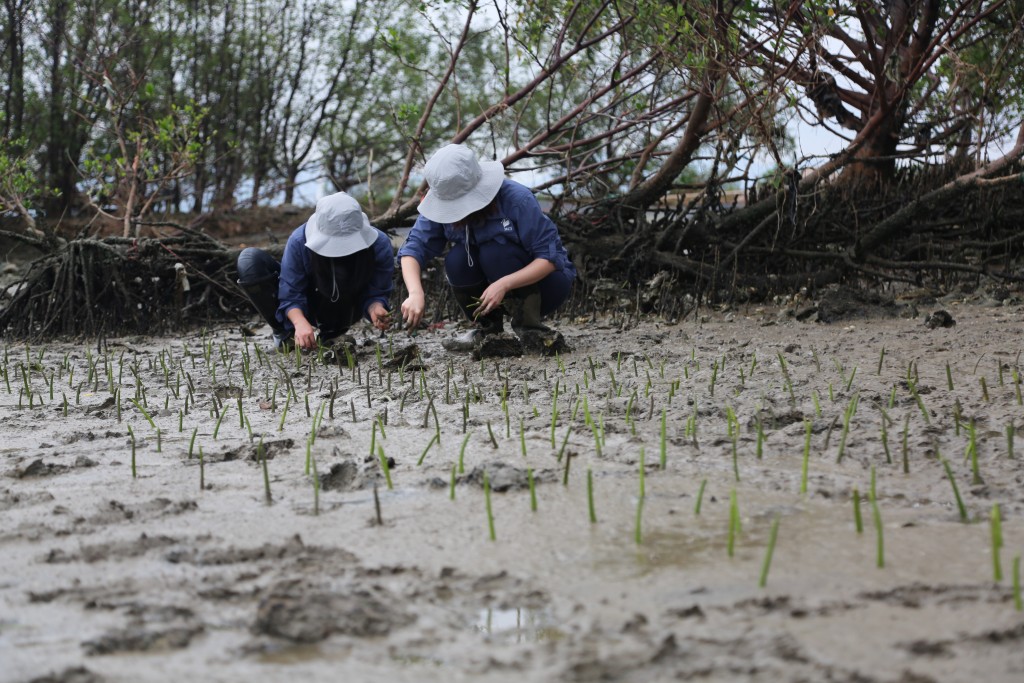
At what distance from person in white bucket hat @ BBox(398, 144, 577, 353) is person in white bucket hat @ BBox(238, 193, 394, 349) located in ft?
1.25

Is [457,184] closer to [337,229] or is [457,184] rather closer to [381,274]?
[337,229]

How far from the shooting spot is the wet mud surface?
5.61 ft

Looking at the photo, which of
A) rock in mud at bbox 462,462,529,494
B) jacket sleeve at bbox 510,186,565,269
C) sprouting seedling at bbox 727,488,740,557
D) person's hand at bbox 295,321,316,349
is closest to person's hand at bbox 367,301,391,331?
person's hand at bbox 295,321,316,349

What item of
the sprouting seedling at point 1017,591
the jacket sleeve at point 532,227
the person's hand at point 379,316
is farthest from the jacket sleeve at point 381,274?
the sprouting seedling at point 1017,591

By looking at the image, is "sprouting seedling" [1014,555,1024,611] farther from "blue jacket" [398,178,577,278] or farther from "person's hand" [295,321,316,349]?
"person's hand" [295,321,316,349]

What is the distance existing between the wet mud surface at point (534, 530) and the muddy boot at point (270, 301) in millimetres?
1203

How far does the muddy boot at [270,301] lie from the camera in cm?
562

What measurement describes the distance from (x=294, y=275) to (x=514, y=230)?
1.28m

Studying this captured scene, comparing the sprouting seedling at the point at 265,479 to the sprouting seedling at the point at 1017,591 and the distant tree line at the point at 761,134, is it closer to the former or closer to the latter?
the sprouting seedling at the point at 1017,591

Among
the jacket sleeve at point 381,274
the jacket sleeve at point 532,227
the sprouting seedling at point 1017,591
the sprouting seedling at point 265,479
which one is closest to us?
the sprouting seedling at point 1017,591

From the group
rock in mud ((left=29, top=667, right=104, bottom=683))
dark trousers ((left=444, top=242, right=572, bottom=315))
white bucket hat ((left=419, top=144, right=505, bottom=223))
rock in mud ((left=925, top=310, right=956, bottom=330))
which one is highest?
white bucket hat ((left=419, top=144, right=505, bottom=223))

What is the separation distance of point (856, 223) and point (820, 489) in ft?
14.2

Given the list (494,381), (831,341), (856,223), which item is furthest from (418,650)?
(856,223)

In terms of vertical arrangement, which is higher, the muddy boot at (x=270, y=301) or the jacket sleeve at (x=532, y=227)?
the jacket sleeve at (x=532, y=227)
